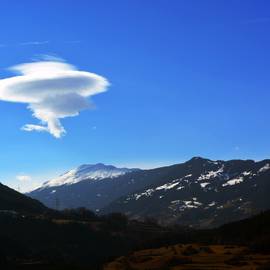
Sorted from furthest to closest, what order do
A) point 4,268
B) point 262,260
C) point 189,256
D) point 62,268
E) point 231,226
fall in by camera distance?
point 231,226 → point 4,268 → point 62,268 → point 189,256 → point 262,260

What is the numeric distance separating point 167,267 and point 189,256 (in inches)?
454

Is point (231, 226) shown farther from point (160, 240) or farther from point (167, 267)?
point (167, 267)

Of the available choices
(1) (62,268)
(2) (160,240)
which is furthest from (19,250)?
(1) (62,268)

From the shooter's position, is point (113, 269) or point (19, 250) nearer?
point (113, 269)

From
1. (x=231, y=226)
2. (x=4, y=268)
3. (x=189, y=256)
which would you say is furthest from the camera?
(x=231, y=226)

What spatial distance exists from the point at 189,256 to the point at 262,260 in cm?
1666

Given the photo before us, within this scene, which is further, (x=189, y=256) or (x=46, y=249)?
(x=46, y=249)

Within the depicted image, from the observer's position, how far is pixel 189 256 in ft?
273

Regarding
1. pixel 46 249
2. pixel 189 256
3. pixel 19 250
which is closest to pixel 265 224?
pixel 189 256

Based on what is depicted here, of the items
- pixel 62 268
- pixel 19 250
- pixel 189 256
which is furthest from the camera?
pixel 19 250

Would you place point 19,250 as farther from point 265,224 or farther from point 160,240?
point 265,224

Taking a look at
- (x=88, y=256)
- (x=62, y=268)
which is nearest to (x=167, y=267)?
(x=62, y=268)

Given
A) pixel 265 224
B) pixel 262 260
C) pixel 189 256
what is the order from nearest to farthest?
pixel 262 260
pixel 189 256
pixel 265 224

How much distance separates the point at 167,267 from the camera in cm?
7244
